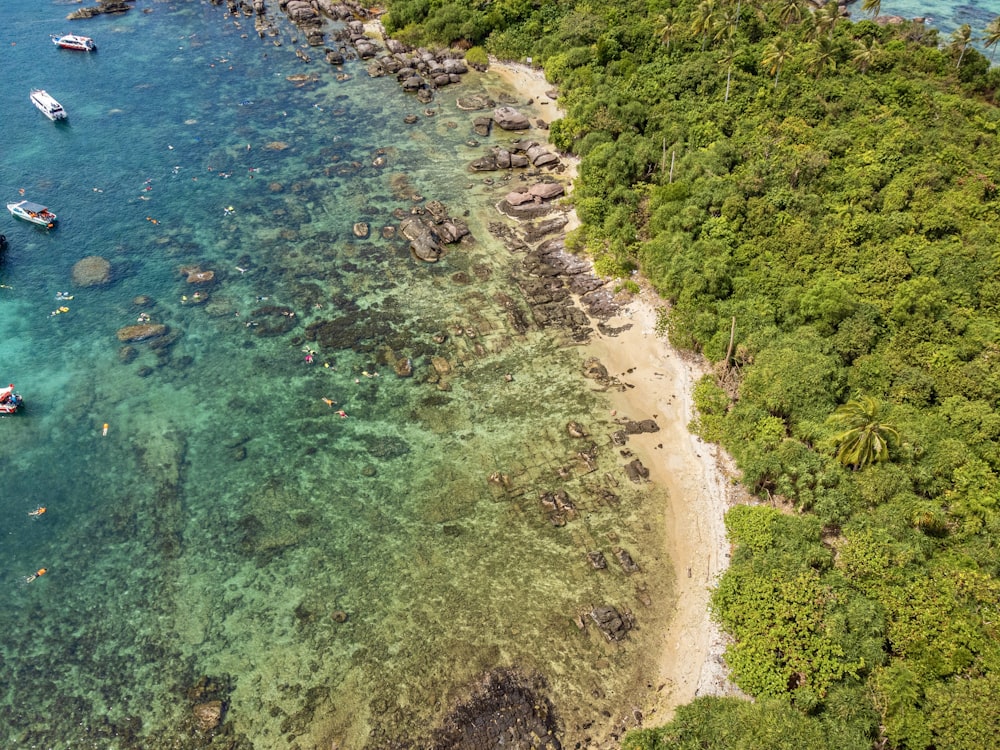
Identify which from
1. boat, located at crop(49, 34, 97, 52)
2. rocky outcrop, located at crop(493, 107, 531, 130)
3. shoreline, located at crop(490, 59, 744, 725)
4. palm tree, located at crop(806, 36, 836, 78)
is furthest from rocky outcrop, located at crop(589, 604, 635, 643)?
boat, located at crop(49, 34, 97, 52)

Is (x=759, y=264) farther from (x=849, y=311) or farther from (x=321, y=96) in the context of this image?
(x=321, y=96)

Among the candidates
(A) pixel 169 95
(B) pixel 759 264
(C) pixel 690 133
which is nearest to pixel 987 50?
(C) pixel 690 133

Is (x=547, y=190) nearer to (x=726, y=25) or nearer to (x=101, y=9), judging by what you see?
(x=726, y=25)

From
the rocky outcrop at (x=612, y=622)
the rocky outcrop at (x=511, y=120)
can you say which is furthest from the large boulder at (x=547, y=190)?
the rocky outcrop at (x=612, y=622)

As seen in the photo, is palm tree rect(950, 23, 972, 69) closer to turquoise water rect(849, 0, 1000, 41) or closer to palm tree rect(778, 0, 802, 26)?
palm tree rect(778, 0, 802, 26)

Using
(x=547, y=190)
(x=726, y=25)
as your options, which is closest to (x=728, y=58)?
(x=726, y=25)

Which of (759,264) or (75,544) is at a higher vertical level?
(759,264)
